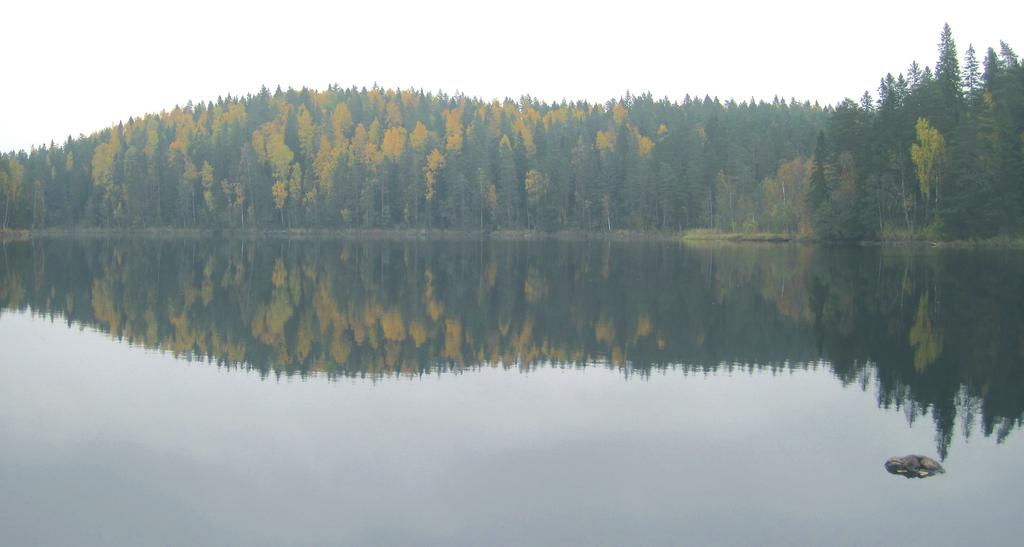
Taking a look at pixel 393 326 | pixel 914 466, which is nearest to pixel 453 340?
pixel 393 326

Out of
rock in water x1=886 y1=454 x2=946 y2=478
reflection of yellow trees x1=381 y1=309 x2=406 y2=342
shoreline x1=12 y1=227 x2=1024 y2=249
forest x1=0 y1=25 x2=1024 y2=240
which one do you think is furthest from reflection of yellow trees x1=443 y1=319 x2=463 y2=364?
shoreline x1=12 y1=227 x2=1024 y2=249

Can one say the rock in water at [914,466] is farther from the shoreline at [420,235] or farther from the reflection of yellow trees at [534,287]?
the shoreline at [420,235]

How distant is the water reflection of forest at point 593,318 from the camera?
66.9 ft

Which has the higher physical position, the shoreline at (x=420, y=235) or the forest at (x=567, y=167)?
the forest at (x=567, y=167)

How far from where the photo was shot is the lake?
36.0ft

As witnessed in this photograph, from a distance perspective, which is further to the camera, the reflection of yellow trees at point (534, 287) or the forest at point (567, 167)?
the forest at point (567, 167)

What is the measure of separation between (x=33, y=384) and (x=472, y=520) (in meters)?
12.9

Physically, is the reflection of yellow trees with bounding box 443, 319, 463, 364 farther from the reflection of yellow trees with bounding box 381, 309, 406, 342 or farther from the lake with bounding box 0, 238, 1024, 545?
the reflection of yellow trees with bounding box 381, 309, 406, 342

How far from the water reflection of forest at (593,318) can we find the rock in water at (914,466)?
4.91 ft

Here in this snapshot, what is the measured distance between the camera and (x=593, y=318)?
2833cm

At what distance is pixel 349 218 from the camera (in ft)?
414

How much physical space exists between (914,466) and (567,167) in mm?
109917

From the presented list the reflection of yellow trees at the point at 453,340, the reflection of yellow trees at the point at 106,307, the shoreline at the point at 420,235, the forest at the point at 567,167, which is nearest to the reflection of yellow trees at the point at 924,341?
the reflection of yellow trees at the point at 453,340

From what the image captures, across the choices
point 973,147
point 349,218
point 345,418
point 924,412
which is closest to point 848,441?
point 924,412
